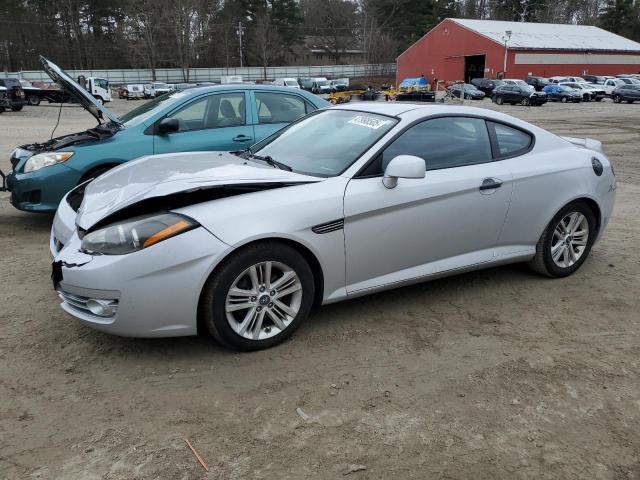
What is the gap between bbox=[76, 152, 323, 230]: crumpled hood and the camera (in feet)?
10.9

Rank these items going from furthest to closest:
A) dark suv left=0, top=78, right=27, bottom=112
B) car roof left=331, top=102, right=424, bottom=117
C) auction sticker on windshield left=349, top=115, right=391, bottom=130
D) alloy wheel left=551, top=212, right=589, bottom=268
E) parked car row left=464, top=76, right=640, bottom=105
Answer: parked car row left=464, top=76, right=640, bottom=105 → dark suv left=0, top=78, right=27, bottom=112 → alloy wheel left=551, top=212, right=589, bottom=268 → car roof left=331, top=102, right=424, bottom=117 → auction sticker on windshield left=349, top=115, right=391, bottom=130

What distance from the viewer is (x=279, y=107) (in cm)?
685

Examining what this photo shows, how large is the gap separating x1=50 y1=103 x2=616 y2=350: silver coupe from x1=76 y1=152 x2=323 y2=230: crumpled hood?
18 mm

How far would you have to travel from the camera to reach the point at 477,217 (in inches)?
158

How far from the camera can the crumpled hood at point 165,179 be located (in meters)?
3.32

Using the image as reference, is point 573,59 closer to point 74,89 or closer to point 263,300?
point 74,89

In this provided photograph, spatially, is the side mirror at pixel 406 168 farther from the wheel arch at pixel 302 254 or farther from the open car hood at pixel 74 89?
the open car hood at pixel 74 89

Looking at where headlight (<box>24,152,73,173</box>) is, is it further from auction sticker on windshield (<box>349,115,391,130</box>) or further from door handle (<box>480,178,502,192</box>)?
door handle (<box>480,178,502,192</box>)

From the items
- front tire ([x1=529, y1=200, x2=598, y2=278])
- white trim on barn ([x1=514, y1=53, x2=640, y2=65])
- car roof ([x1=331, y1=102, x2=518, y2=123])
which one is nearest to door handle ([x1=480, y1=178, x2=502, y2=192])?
car roof ([x1=331, y1=102, x2=518, y2=123])

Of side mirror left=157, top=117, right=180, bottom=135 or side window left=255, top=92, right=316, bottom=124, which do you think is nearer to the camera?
side mirror left=157, top=117, right=180, bottom=135

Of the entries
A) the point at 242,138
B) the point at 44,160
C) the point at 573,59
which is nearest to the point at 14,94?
the point at 44,160

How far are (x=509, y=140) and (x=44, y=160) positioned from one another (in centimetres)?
466

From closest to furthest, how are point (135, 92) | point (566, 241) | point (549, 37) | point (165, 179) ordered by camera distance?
point (165, 179), point (566, 241), point (135, 92), point (549, 37)

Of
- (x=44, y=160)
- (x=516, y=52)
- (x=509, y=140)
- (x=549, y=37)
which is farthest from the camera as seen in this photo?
(x=549, y=37)
